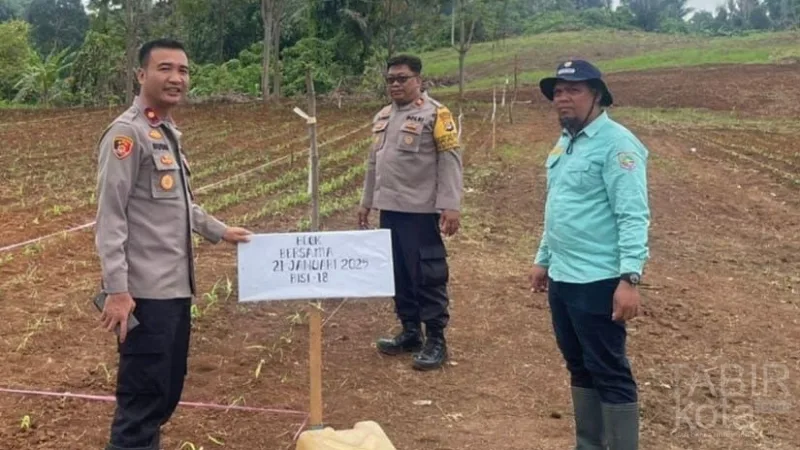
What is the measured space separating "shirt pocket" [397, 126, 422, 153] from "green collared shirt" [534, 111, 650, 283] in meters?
1.35

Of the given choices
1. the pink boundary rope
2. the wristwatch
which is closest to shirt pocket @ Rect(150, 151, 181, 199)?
the pink boundary rope

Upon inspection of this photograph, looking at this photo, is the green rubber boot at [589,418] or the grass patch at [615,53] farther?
the grass patch at [615,53]

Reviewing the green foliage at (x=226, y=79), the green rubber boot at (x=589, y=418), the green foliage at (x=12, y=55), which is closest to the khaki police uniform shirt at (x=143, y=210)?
the green rubber boot at (x=589, y=418)

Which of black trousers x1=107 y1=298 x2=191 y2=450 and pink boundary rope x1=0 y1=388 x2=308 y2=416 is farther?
pink boundary rope x1=0 y1=388 x2=308 y2=416

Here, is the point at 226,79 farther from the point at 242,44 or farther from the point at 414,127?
the point at 414,127

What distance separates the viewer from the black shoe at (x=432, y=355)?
15.9 feet

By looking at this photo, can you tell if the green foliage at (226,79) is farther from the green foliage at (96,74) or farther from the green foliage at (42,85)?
the green foliage at (42,85)

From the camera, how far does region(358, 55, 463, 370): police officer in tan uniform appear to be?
4.71 metres

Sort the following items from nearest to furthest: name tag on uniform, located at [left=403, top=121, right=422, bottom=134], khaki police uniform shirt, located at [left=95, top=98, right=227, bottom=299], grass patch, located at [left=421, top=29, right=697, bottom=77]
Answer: khaki police uniform shirt, located at [left=95, top=98, right=227, bottom=299] → name tag on uniform, located at [left=403, top=121, right=422, bottom=134] → grass patch, located at [left=421, top=29, right=697, bottom=77]

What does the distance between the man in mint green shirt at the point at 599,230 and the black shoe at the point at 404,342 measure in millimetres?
1683

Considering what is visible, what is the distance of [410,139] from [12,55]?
32.3 m

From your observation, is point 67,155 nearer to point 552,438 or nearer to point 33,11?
point 552,438

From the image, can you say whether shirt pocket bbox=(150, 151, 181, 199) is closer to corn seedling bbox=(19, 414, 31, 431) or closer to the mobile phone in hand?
the mobile phone in hand

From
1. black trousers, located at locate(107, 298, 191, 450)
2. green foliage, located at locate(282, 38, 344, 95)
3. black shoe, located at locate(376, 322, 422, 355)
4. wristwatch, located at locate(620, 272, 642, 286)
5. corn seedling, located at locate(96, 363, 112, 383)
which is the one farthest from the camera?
green foliage, located at locate(282, 38, 344, 95)
